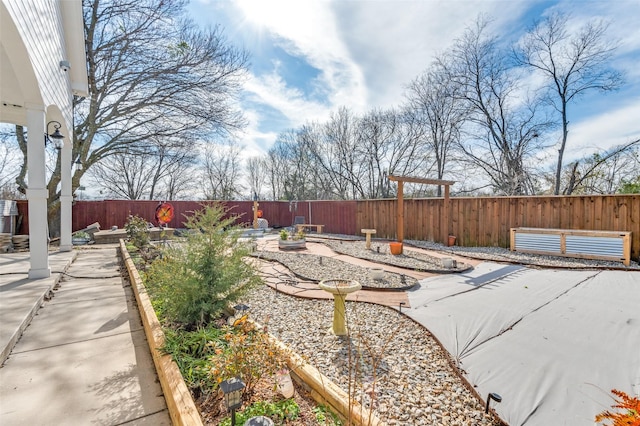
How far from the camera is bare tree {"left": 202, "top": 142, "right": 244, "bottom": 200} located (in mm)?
23625

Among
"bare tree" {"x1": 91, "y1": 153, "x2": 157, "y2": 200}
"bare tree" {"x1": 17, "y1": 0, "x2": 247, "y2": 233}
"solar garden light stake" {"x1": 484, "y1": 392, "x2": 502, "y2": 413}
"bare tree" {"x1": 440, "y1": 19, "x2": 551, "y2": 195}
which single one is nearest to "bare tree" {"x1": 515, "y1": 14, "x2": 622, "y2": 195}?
"bare tree" {"x1": 440, "y1": 19, "x2": 551, "y2": 195}

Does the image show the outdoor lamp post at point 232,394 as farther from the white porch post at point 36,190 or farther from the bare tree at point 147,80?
the bare tree at point 147,80

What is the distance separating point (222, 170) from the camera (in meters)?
24.1

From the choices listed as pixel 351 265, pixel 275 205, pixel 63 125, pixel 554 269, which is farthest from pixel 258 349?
pixel 275 205

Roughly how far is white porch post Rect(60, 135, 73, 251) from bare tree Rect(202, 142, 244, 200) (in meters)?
17.0

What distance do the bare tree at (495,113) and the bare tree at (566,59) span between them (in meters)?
0.86

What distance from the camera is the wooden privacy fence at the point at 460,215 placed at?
20.6ft

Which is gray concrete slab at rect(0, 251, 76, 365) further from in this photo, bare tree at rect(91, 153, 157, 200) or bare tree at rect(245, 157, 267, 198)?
bare tree at rect(245, 157, 267, 198)

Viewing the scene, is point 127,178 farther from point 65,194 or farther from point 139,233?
point 139,233

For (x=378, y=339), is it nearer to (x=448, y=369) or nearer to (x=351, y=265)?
(x=448, y=369)

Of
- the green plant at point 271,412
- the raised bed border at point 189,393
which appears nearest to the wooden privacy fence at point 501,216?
the raised bed border at point 189,393

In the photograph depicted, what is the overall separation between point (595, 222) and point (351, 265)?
569 cm

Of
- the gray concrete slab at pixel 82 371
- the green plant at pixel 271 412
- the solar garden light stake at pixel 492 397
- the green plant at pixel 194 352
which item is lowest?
the solar garden light stake at pixel 492 397

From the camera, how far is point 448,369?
226 centimetres
